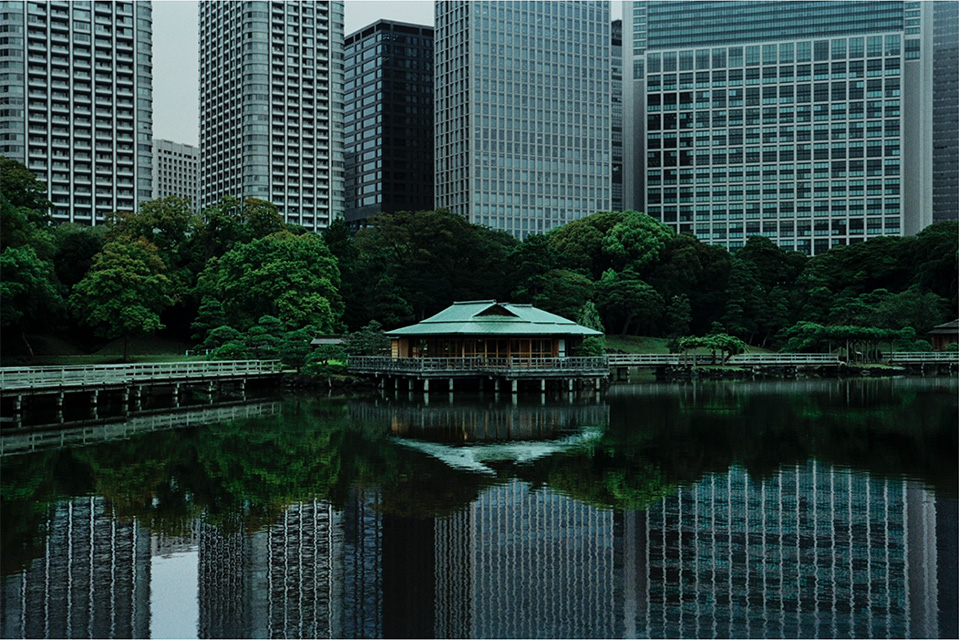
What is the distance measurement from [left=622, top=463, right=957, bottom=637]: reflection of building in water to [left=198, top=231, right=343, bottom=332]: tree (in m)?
42.7

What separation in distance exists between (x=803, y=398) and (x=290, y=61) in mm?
96079

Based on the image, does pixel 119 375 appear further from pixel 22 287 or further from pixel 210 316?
pixel 210 316

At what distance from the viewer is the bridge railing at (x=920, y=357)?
232 feet

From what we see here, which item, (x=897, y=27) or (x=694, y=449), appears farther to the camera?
(x=897, y=27)

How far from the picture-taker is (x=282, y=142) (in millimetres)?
128250

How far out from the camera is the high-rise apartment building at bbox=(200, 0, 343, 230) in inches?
4973

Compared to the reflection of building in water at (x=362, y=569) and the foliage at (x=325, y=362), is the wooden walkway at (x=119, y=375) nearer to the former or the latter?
the foliage at (x=325, y=362)

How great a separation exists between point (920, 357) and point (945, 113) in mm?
129678

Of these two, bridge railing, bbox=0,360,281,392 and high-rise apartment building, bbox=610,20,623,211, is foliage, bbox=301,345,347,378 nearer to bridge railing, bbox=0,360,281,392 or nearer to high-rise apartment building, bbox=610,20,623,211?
bridge railing, bbox=0,360,281,392

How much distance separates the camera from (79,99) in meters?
113

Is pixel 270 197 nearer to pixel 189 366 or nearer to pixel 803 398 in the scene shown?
pixel 189 366

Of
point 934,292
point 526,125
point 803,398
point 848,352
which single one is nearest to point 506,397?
point 803,398

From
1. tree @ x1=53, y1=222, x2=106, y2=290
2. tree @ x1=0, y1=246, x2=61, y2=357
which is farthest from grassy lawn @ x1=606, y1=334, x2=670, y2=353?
tree @ x1=0, y1=246, x2=61, y2=357

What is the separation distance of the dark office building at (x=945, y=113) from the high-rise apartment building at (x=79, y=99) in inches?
5014
